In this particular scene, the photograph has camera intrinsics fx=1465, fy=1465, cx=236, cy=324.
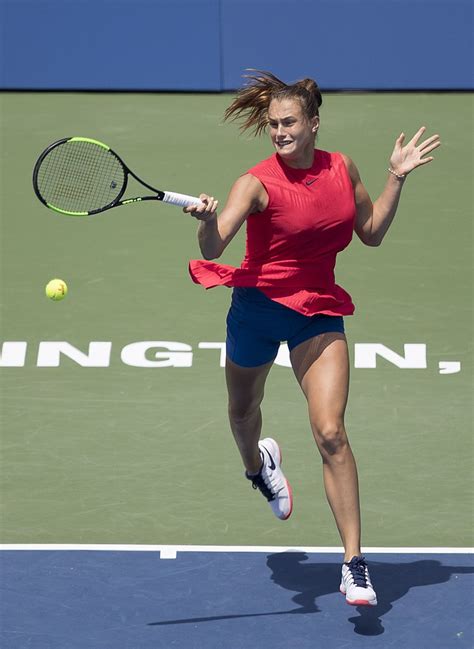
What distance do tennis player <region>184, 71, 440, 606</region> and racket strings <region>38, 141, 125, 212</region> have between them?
0.70 metres

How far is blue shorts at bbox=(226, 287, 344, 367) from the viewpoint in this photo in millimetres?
6824

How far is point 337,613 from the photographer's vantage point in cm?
677

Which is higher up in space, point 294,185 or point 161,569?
point 294,185

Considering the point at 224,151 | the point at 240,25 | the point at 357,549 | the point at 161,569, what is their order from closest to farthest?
the point at 357,549 < the point at 161,569 < the point at 224,151 < the point at 240,25

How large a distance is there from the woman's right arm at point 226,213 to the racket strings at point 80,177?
64cm

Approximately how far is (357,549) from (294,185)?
167 centimetres

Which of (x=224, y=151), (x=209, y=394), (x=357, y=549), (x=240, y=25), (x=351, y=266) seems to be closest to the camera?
(x=357, y=549)

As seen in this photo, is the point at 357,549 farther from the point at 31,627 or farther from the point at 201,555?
the point at 31,627

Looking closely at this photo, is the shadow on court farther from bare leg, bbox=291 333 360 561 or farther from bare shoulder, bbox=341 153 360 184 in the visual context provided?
bare shoulder, bbox=341 153 360 184

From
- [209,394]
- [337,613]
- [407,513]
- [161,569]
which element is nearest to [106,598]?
[161,569]

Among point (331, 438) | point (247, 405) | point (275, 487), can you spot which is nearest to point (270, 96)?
point (247, 405)

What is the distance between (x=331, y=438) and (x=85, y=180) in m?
2.17

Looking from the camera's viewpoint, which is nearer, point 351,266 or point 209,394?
point 209,394

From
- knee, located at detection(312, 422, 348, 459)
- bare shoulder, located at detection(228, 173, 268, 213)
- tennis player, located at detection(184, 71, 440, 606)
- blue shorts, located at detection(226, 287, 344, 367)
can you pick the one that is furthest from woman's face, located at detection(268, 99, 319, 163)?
knee, located at detection(312, 422, 348, 459)
